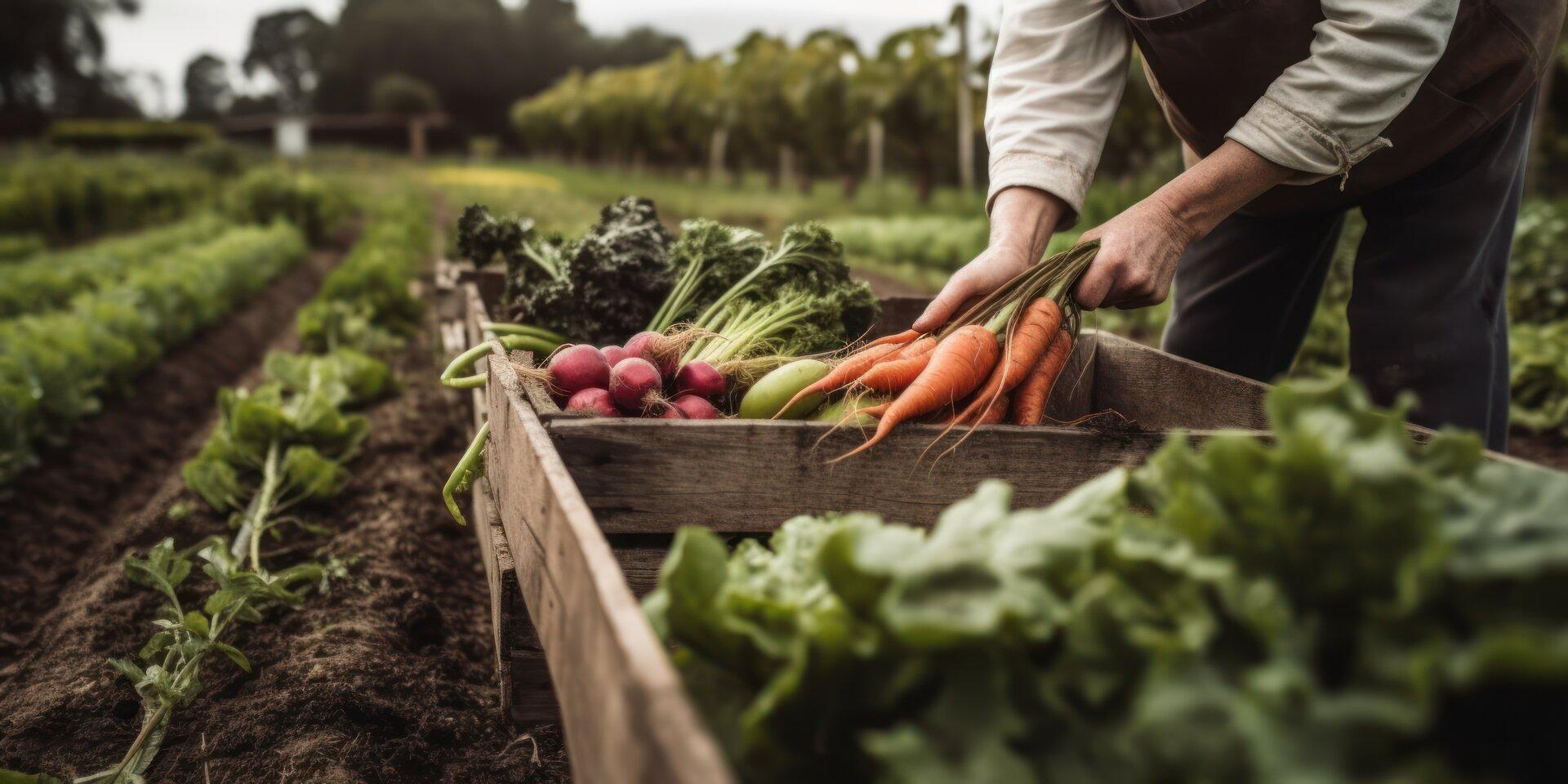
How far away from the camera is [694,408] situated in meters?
2.05

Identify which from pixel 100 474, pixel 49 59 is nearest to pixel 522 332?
pixel 100 474

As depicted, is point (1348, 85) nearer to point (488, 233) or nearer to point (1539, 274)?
point (488, 233)

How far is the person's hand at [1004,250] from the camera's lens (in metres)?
2.26

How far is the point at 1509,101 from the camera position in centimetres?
226

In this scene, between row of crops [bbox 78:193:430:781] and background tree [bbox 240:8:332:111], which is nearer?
row of crops [bbox 78:193:430:781]

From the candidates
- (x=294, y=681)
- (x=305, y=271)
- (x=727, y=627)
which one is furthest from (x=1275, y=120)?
(x=305, y=271)

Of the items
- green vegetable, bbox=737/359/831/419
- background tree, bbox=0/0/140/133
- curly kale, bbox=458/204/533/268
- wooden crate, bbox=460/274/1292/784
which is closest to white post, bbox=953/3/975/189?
curly kale, bbox=458/204/533/268

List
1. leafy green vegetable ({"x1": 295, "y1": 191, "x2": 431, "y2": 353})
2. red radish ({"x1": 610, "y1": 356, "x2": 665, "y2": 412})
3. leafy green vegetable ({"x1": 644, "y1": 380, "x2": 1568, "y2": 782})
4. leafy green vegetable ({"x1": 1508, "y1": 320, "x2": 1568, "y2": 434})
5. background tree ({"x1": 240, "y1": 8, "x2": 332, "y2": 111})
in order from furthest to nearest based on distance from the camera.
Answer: background tree ({"x1": 240, "y1": 8, "x2": 332, "y2": 111}) → leafy green vegetable ({"x1": 295, "y1": 191, "x2": 431, "y2": 353}) → leafy green vegetable ({"x1": 1508, "y1": 320, "x2": 1568, "y2": 434}) → red radish ({"x1": 610, "y1": 356, "x2": 665, "y2": 412}) → leafy green vegetable ({"x1": 644, "y1": 380, "x2": 1568, "y2": 782})

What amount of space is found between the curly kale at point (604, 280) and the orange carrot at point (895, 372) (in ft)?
3.68

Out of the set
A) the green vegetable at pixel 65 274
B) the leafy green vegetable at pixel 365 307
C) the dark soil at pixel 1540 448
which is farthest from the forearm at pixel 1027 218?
the green vegetable at pixel 65 274

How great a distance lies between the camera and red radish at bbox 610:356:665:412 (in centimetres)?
201

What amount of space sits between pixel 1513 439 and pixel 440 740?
18.3ft

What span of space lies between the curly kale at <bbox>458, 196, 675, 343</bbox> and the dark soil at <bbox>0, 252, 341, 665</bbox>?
6.32 feet

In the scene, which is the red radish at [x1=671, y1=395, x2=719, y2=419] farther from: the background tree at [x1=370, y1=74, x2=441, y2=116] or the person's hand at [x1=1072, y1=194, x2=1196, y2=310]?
the background tree at [x1=370, y1=74, x2=441, y2=116]
